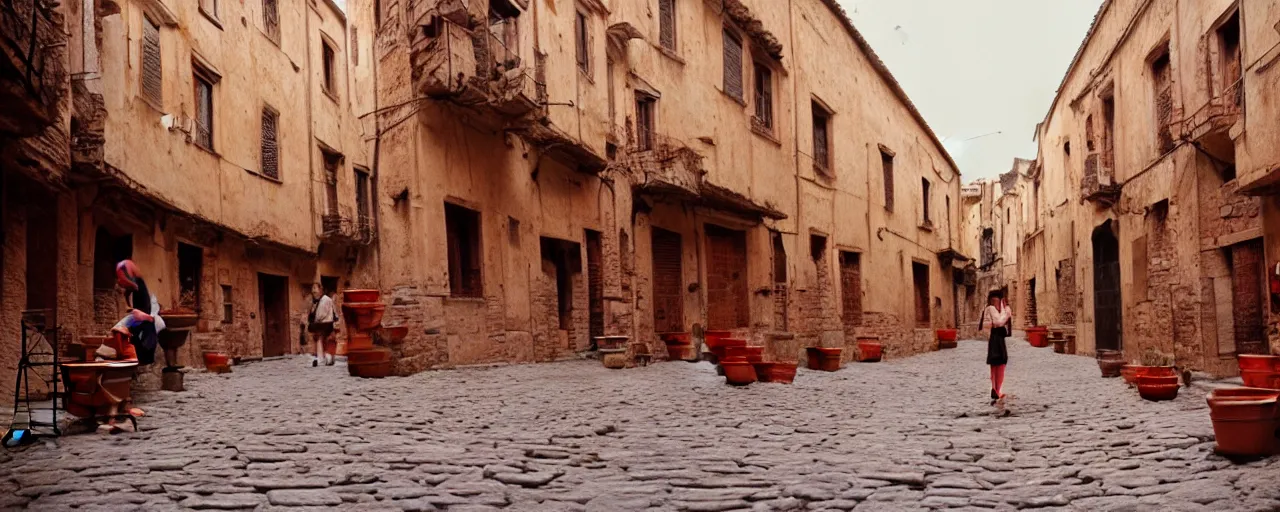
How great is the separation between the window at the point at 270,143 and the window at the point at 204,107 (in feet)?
6.53

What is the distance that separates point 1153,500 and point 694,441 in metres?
3.31

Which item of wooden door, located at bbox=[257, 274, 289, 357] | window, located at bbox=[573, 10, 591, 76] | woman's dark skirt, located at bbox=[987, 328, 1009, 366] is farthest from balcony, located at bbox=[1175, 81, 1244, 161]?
wooden door, located at bbox=[257, 274, 289, 357]

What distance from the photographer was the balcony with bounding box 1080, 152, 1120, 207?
17516 mm

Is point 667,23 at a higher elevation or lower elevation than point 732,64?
higher

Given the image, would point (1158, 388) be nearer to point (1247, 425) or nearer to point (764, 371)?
point (1247, 425)

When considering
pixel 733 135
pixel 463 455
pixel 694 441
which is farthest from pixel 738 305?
pixel 463 455

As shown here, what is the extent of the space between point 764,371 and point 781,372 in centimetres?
23

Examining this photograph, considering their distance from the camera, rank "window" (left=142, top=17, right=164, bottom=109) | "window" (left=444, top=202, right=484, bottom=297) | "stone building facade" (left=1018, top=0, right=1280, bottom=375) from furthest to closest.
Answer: "window" (left=142, top=17, right=164, bottom=109) < "window" (left=444, top=202, right=484, bottom=297) < "stone building facade" (left=1018, top=0, right=1280, bottom=375)

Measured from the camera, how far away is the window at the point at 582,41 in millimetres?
15375

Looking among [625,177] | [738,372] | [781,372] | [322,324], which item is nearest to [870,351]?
[625,177]

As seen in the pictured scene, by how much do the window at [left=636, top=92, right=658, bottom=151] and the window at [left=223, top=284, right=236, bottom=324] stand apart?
778 cm

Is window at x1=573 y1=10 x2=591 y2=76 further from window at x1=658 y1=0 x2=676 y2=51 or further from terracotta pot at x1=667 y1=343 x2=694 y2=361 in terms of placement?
terracotta pot at x1=667 y1=343 x2=694 y2=361

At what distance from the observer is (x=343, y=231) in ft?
67.1

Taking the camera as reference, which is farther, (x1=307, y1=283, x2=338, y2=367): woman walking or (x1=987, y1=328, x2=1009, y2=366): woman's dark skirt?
(x1=307, y1=283, x2=338, y2=367): woman walking
